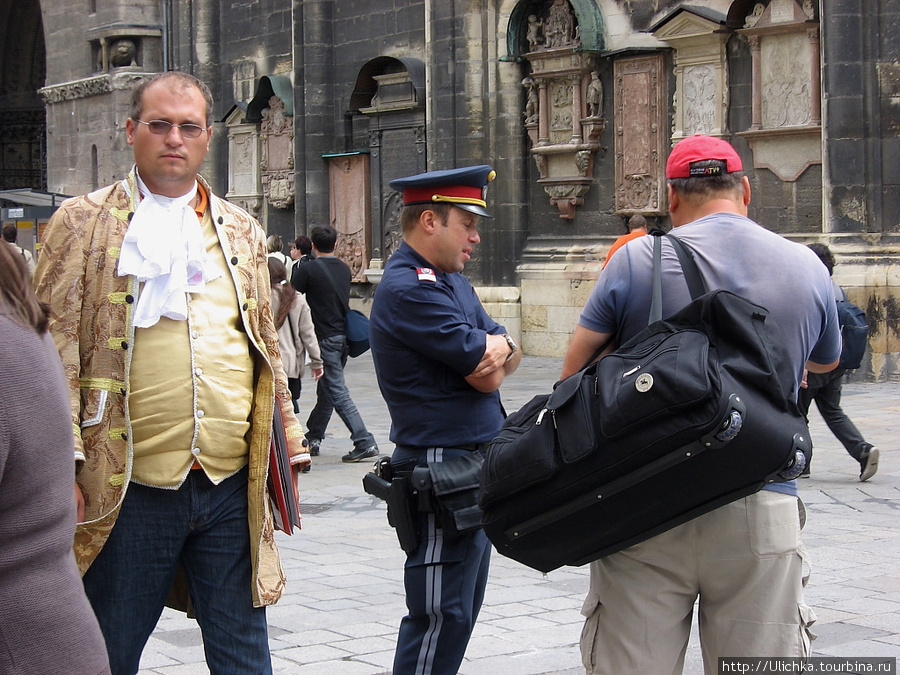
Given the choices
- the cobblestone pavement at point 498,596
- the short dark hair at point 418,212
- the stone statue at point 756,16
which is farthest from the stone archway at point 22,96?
the short dark hair at point 418,212

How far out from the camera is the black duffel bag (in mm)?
2801

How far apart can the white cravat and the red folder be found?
378 mm

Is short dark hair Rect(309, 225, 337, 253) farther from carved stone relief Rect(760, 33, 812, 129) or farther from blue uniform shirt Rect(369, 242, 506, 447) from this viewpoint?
blue uniform shirt Rect(369, 242, 506, 447)

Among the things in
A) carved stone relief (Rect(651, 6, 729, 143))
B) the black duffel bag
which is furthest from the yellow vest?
carved stone relief (Rect(651, 6, 729, 143))

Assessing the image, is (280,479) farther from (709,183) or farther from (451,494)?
(709,183)

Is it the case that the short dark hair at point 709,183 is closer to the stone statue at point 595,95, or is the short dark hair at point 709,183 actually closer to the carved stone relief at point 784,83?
the carved stone relief at point 784,83

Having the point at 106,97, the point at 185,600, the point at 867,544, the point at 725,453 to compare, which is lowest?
the point at 867,544

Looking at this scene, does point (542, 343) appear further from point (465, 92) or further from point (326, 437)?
point (326, 437)

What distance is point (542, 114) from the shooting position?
1742cm

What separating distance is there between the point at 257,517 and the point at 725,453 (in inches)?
48.8

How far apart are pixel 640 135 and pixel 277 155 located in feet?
28.8

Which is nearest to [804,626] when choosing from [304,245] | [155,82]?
[155,82]

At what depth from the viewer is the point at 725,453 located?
283 centimetres

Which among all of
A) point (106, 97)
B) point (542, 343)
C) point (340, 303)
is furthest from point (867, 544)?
point (106, 97)
